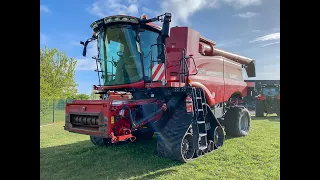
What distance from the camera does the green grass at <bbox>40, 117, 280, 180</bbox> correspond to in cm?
417

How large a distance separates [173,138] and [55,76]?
13.3m

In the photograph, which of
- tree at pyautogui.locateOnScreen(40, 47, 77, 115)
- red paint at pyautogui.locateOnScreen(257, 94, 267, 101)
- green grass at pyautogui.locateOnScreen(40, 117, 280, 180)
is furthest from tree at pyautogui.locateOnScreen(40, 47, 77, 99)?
red paint at pyautogui.locateOnScreen(257, 94, 267, 101)

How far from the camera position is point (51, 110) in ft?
43.1

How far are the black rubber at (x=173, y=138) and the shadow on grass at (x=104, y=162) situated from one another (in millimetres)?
165

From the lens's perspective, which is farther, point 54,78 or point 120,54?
point 54,78

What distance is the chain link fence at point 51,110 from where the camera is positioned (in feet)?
41.7

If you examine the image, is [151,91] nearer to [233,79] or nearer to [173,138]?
[173,138]

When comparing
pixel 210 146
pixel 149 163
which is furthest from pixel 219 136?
pixel 149 163

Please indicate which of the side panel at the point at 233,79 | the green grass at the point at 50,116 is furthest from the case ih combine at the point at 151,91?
the green grass at the point at 50,116

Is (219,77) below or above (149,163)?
above

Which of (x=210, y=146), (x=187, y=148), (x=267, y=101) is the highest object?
(x=267, y=101)

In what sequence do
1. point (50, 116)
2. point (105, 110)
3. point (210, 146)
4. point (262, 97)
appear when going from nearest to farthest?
point (105, 110) < point (210, 146) < point (50, 116) < point (262, 97)
